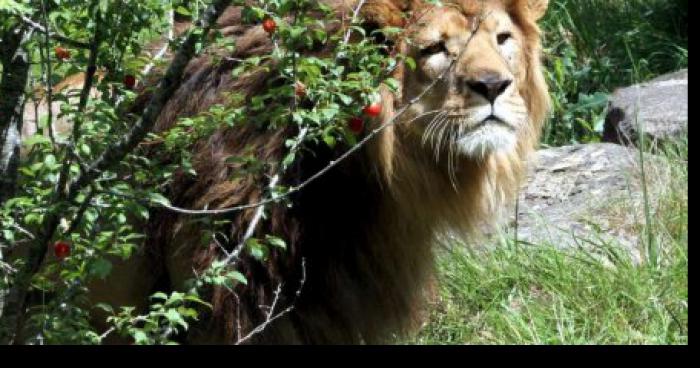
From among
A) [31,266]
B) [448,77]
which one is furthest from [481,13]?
[31,266]

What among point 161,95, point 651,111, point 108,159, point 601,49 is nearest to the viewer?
point 161,95

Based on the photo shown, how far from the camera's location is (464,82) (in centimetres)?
370

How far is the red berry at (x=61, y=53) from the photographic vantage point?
10.3 feet

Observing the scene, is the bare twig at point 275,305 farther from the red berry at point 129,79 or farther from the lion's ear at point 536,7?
the lion's ear at point 536,7

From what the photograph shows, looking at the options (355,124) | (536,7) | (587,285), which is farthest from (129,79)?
(587,285)

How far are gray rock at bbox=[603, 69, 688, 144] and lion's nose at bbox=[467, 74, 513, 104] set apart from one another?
7.73ft

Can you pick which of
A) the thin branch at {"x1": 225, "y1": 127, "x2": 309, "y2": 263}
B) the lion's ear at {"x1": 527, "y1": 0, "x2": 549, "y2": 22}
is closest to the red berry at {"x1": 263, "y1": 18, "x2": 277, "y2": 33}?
the thin branch at {"x1": 225, "y1": 127, "x2": 309, "y2": 263}

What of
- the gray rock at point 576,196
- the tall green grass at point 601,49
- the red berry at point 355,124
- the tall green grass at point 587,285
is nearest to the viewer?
the red berry at point 355,124

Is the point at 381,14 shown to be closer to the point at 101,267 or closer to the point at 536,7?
the point at 536,7

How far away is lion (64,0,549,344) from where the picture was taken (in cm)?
380

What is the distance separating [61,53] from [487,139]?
1251 mm

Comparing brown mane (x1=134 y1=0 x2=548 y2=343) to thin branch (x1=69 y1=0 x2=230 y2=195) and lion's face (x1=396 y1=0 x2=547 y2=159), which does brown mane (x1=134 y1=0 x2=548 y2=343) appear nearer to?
lion's face (x1=396 y1=0 x2=547 y2=159)

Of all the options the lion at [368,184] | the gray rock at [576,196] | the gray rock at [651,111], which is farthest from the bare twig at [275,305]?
the gray rock at [651,111]

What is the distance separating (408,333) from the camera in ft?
14.9
